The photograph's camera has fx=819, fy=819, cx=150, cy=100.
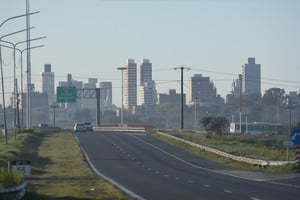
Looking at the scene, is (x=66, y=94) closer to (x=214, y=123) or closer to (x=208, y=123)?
(x=208, y=123)

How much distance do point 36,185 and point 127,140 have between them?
55267mm

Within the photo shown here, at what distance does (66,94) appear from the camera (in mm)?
119500

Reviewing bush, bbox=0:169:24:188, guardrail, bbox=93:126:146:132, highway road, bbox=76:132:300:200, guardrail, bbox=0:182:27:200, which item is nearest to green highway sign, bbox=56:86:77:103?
guardrail, bbox=93:126:146:132

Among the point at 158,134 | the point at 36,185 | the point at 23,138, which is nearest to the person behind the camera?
the point at 36,185

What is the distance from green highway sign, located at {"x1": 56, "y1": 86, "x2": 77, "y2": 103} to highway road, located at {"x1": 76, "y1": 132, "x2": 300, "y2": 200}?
3583cm

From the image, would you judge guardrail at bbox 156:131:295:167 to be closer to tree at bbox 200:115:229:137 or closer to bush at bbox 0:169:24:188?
tree at bbox 200:115:229:137

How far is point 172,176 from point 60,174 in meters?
5.81

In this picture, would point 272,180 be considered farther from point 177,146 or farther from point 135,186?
point 177,146

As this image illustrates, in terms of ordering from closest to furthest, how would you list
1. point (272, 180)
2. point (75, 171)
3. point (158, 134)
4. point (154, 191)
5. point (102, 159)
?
point (154, 191) → point (272, 180) → point (75, 171) → point (102, 159) → point (158, 134)

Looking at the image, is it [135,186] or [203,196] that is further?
[135,186]

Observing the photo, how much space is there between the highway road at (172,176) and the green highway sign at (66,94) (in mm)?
35830

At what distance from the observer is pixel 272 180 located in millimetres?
39312

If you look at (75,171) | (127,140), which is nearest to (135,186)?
Result: (75,171)

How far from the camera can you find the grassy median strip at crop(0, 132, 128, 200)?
90.0 ft
